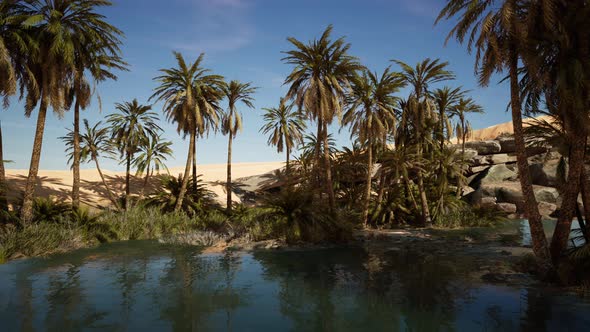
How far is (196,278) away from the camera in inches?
463

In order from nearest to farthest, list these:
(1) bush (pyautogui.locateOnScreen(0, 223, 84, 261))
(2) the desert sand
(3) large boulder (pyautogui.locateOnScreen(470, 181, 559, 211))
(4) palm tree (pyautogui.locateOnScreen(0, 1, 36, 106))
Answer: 1. (1) bush (pyautogui.locateOnScreen(0, 223, 84, 261))
2. (4) palm tree (pyautogui.locateOnScreen(0, 1, 36, 106))
3. (2) the desert sand
4. (3) large boulder (pyautogui.locateOnScreen(470, 181, 559, 211))

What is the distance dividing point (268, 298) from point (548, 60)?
37.5 ft

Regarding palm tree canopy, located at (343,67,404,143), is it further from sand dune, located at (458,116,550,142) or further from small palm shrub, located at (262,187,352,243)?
sand dune, located at (458,116,550,142)

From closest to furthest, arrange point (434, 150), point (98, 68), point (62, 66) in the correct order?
point (62, 66)
point (98, 68)
point (434, 150)

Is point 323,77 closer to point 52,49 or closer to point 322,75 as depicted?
point 322,75

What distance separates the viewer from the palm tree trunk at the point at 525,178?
1144 cm

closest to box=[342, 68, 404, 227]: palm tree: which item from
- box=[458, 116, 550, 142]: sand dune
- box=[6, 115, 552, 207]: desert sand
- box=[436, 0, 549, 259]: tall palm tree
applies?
box=[436, 0, 549, 259]: tall palm tree

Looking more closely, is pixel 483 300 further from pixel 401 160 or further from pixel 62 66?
pixel 62 66

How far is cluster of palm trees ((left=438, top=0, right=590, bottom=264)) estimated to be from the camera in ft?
35.0

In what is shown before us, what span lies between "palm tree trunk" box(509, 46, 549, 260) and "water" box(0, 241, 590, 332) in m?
1.69

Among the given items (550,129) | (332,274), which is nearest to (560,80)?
(550,129)

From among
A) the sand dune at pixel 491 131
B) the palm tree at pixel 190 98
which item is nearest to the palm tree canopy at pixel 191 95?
the palm tree at pixel 190 98

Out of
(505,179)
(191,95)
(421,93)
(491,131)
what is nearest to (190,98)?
(191,95)

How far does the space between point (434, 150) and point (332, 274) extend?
1859 cm
